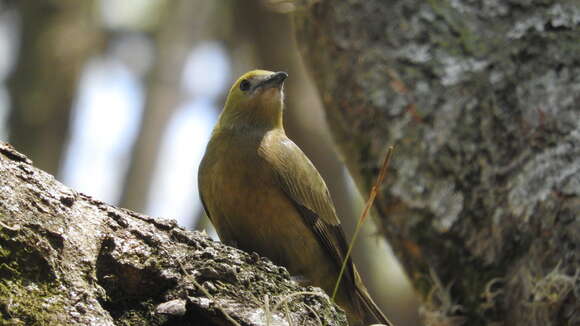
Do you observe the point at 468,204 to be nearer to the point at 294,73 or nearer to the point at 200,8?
the point at 294,73

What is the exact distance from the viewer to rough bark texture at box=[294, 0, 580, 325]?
3949 millimetres

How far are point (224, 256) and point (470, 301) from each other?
1984mm

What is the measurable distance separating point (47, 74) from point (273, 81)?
162 inches

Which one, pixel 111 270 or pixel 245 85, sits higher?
pixel 245 85

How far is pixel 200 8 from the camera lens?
11391 mm

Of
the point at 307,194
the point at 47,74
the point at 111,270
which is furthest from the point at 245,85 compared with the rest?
the point at 47,74

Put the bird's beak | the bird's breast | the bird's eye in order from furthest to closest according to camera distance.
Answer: the bird's eye < the bird's beak < the bird's breast

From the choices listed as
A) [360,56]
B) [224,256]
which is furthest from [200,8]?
[224,256]

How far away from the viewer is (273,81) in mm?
5316

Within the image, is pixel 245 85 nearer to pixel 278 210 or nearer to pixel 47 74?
pixel 278 210

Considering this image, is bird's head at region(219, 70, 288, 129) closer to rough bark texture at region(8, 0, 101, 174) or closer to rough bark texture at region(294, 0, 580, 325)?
rough bark texture at region(294, 0, 580, 325)

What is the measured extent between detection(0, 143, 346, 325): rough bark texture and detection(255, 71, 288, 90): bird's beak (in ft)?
8.06

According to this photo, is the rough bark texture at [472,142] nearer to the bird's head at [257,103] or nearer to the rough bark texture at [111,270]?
the bird's head at [257,103]

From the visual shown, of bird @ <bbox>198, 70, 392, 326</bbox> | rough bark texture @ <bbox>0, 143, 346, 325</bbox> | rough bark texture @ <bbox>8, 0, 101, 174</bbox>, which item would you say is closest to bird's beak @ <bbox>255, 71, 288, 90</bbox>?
bird @ <bbox>198, 70, 392, 326</bbox>
